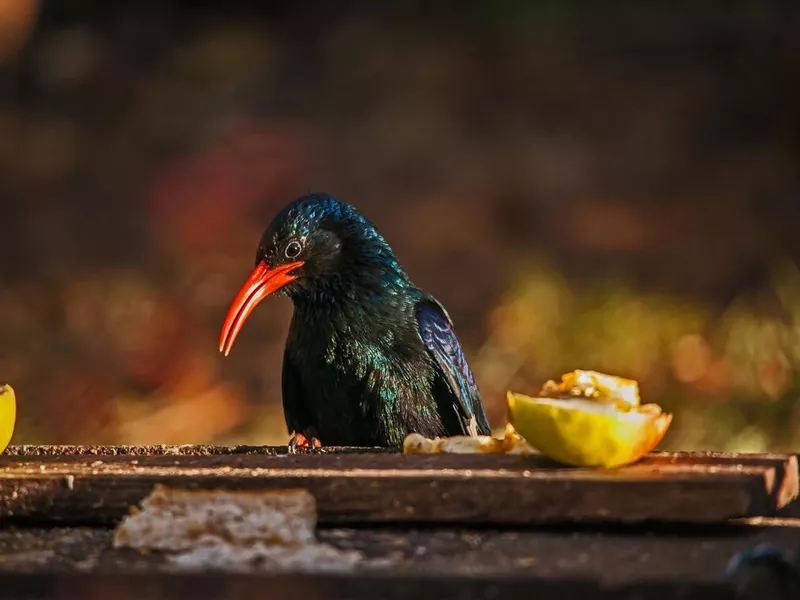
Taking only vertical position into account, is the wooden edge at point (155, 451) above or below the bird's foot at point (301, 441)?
below

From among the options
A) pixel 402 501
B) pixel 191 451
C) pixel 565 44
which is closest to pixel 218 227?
pixel 565 44

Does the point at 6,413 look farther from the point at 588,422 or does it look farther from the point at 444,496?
the point at 588,422

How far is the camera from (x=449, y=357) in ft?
13.4

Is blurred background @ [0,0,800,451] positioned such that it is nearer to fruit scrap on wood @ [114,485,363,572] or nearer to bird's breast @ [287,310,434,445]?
bird's breast @ [287,310,434,445]

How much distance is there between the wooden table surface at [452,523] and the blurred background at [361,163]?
6.18m

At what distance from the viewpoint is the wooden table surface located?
1990 millimetres

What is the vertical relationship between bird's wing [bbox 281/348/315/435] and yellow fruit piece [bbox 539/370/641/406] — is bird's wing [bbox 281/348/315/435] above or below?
above

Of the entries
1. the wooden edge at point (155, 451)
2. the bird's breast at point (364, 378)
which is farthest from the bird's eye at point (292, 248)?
the wooden edge at point (155, 451)

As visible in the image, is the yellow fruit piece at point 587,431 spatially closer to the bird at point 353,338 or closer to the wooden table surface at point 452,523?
the wooden table surface at point 452,523

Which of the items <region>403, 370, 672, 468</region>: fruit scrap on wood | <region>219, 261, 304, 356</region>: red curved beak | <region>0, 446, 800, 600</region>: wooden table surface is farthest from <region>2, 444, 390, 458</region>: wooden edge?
<region>219, 261, 304, 356</region>: red curved beak

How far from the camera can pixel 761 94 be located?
1021cm

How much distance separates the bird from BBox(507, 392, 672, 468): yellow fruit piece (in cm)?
135

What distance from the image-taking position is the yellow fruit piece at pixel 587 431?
2.51 metres

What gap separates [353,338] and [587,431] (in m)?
1.54
